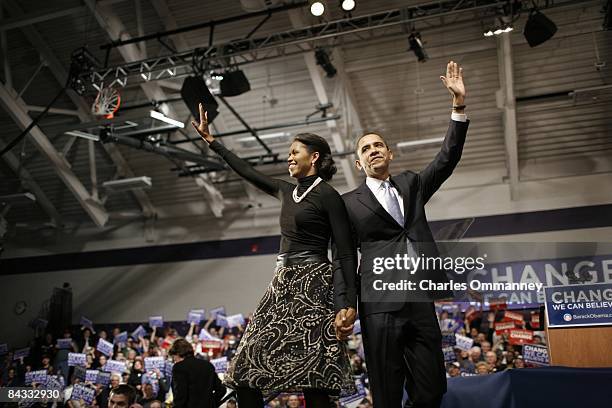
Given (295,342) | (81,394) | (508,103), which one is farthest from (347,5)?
(295,342)

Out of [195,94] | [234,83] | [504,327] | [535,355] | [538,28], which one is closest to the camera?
[535,355]

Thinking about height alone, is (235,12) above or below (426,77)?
above

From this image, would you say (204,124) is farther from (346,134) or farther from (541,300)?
(346,134)

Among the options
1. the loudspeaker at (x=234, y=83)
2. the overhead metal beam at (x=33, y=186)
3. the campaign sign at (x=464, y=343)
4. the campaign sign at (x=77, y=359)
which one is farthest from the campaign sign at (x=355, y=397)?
the overhead metal beam at (x=33, y=186)

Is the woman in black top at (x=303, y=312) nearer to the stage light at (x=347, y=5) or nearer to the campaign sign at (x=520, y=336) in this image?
the campaign sign at (x=520, y=336)

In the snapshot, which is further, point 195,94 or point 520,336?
point 195,94

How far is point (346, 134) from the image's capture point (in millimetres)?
10836

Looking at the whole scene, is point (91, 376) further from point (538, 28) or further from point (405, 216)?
point (538, 28)

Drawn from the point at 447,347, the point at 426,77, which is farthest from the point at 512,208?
the point at 447,347

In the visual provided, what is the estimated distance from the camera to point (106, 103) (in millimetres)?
8820

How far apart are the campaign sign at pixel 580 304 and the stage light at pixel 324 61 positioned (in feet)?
22.5

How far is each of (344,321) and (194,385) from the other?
2.99 metres

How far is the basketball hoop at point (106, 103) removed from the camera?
28.8 feet

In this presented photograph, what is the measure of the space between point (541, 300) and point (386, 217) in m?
0.68
